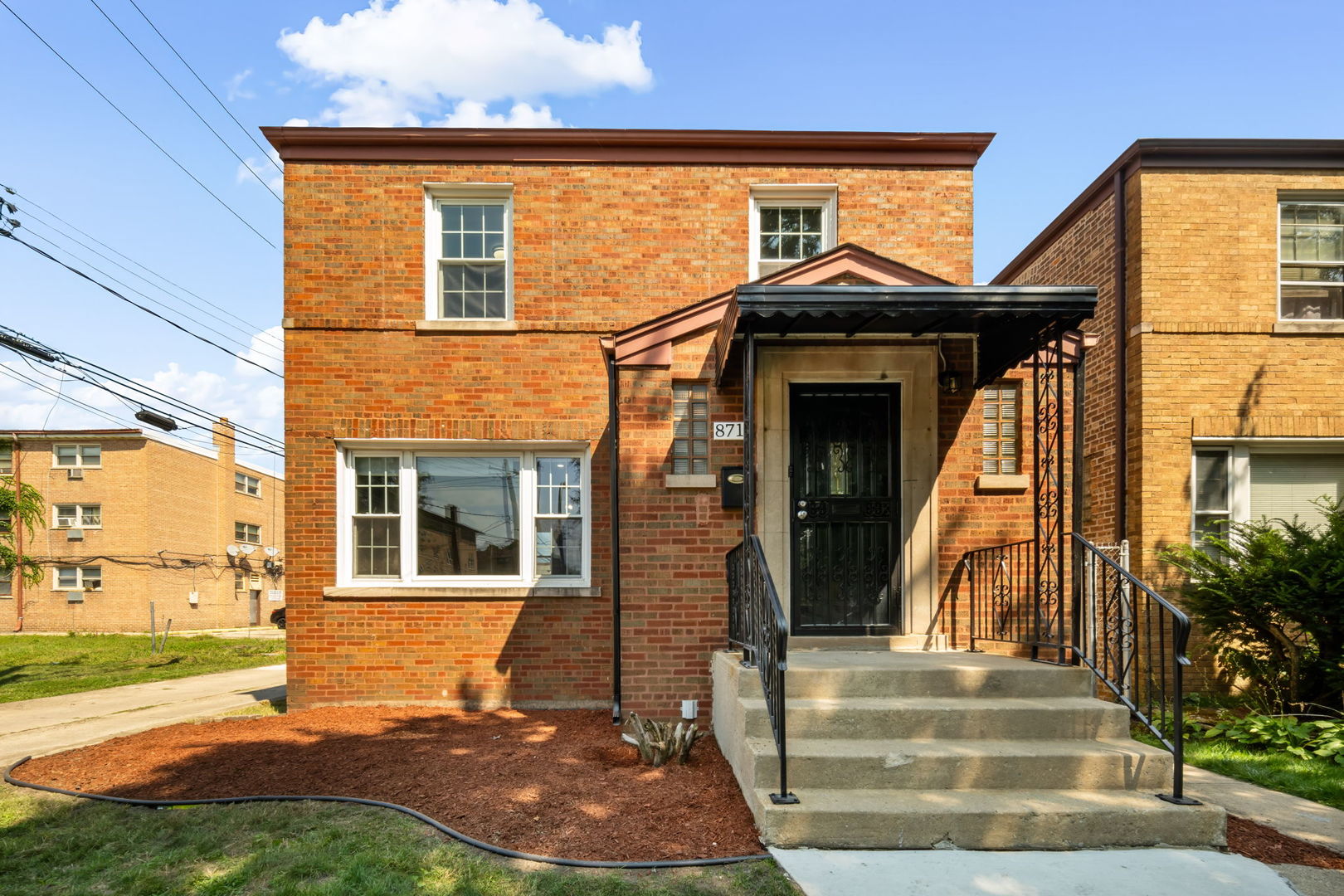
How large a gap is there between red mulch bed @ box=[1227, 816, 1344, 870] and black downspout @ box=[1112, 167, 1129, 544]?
423 cm

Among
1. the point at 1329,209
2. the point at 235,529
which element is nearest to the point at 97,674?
the point at 1329,209

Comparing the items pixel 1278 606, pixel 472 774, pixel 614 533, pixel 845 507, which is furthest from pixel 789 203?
pixel 472 774

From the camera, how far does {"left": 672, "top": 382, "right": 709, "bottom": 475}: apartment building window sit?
697 cm

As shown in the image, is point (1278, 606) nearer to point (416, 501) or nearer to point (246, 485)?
point (416, 501)

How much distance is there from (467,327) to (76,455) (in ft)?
85.5

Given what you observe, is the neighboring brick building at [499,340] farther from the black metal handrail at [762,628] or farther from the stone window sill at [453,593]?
the black metal handrail at [762,628]

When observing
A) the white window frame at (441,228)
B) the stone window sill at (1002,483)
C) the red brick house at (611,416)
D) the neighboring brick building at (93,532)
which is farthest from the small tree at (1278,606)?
the neighboring brick building at (93,532)

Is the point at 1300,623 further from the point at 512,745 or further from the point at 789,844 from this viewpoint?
the point at 512,745

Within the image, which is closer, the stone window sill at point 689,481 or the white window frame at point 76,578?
the stone window sill at point 689,481

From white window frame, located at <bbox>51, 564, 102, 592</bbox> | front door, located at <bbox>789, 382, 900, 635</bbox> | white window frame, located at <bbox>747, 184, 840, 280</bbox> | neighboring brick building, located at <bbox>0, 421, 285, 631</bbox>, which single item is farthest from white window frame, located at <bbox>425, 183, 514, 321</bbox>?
white window frame, located at <bbox>51, 564, 102, 592</bbox>

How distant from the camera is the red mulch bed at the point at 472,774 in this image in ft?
14.3

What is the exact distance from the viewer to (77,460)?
88.6 feet

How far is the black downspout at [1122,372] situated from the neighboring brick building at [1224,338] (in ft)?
0.04

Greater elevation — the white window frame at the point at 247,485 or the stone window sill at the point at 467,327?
the stone window sill at the point at 467,327
